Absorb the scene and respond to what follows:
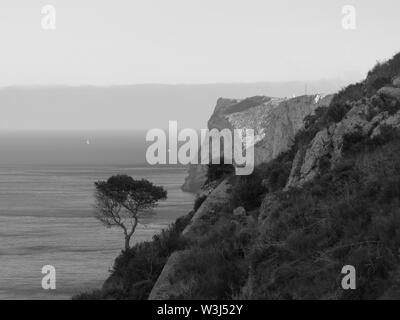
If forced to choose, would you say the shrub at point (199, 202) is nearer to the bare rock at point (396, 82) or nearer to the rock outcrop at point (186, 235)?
the rock outcrop at point (186, 235)

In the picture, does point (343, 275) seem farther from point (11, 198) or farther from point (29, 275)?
point (11, 198)

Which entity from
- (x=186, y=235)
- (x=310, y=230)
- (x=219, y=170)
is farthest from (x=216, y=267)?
(x=219, y=170)

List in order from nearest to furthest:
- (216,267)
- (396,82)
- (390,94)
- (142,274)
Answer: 1. (216,267)
2. (390,94)
3. (142,274)
4. (396,82)

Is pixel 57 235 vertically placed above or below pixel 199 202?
below

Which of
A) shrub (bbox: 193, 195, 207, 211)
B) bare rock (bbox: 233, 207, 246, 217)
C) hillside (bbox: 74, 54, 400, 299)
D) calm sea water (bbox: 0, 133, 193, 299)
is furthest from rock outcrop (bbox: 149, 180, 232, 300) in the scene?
calm sea water (bbox: 0, 133, 193, 299)

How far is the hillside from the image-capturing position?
13914 mm

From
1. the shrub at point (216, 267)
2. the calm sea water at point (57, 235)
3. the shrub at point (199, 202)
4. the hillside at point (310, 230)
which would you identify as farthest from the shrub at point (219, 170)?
the calm sea water at point (57, 235)

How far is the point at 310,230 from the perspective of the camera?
16.3m

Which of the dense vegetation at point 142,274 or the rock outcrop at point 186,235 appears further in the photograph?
the dense vegetation at point 142,274

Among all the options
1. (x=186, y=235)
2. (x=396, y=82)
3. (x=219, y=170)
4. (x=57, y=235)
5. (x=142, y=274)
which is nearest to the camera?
(x=142, y=274)

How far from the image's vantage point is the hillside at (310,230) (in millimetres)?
13914

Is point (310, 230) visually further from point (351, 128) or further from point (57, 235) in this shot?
point (57, 235)
